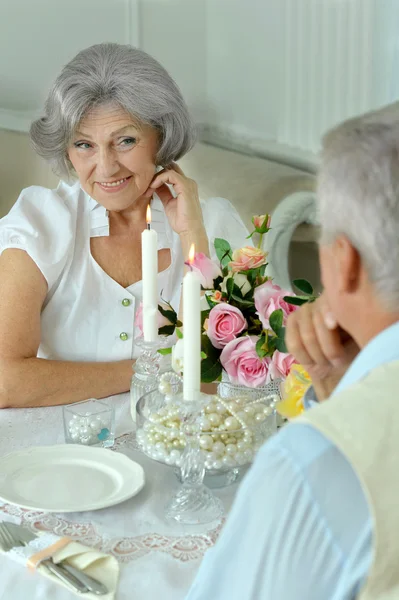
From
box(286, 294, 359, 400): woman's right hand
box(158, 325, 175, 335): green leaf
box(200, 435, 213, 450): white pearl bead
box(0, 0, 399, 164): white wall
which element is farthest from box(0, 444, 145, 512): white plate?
box(0, 0, 399, 164): white wall

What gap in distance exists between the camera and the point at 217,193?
312 cm

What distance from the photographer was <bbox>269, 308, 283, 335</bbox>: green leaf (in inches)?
51.3

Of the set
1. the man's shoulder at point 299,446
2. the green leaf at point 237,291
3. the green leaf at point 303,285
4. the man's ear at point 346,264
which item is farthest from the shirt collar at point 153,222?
the man's shoulder at point 299,446

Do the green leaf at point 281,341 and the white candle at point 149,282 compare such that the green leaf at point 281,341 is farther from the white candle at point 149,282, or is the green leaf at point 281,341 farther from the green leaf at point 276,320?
the white candle at point 149,282

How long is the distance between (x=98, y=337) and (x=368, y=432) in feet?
4.55

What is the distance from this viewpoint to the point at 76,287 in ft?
6.63

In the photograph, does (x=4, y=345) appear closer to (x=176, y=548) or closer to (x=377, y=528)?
(x=176, y=548)

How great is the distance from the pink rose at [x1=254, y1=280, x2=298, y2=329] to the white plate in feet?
1.03

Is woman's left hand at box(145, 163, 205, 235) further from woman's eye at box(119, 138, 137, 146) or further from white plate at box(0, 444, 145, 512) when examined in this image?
white plate at box(0, 444, 145, 512)

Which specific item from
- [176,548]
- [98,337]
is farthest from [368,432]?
[98,337]

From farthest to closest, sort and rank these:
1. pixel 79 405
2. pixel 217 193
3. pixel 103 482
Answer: pixel 217 193 → pixel 79 405 → pixel 103 482

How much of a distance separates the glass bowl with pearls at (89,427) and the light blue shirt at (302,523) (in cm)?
68

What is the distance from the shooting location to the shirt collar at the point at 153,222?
6.79 feet

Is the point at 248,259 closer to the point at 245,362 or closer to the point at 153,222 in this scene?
the point at 245,362
